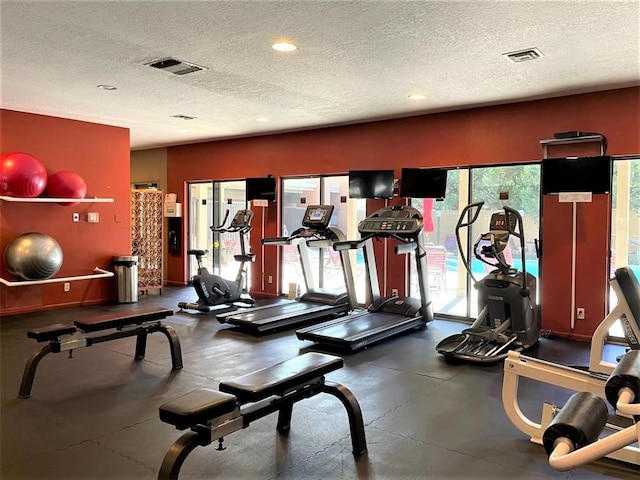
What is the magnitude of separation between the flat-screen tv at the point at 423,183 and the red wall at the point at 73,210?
193 inches

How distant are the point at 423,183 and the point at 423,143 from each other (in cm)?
73

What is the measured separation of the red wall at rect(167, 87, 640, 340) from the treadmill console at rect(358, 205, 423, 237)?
1.30 metres

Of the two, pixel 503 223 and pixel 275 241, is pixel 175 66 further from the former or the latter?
pixel 503 223

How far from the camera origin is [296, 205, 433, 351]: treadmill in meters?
5.78

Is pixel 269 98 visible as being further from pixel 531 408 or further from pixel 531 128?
pixel 531 408

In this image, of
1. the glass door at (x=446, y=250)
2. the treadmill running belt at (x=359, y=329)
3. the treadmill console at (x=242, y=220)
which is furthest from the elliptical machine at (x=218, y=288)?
the glass door at (x=446, y=250)

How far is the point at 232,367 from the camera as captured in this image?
5.07m

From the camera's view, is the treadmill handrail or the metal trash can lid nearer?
the treadmill handrail

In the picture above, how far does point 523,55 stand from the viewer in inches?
185

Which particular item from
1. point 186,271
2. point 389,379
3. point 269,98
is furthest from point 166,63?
point 186,271

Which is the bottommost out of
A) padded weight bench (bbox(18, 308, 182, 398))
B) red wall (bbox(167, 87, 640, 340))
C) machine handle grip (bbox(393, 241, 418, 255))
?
padded weight bench (bbox(18, 308, 182, 398))

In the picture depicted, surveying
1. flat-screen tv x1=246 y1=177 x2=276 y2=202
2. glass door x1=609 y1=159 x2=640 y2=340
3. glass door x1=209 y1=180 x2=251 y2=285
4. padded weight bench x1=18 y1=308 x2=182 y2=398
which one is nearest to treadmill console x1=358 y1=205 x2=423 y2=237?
glass door x1=609 y1=159 x2=640 y2=340

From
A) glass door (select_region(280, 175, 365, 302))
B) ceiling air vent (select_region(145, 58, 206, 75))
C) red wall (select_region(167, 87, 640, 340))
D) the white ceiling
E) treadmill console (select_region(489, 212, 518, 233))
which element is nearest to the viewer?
the white ceiling

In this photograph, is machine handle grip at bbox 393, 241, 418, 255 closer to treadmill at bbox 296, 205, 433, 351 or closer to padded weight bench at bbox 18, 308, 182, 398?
treadmill at bbox 296, 205, 433, 351
